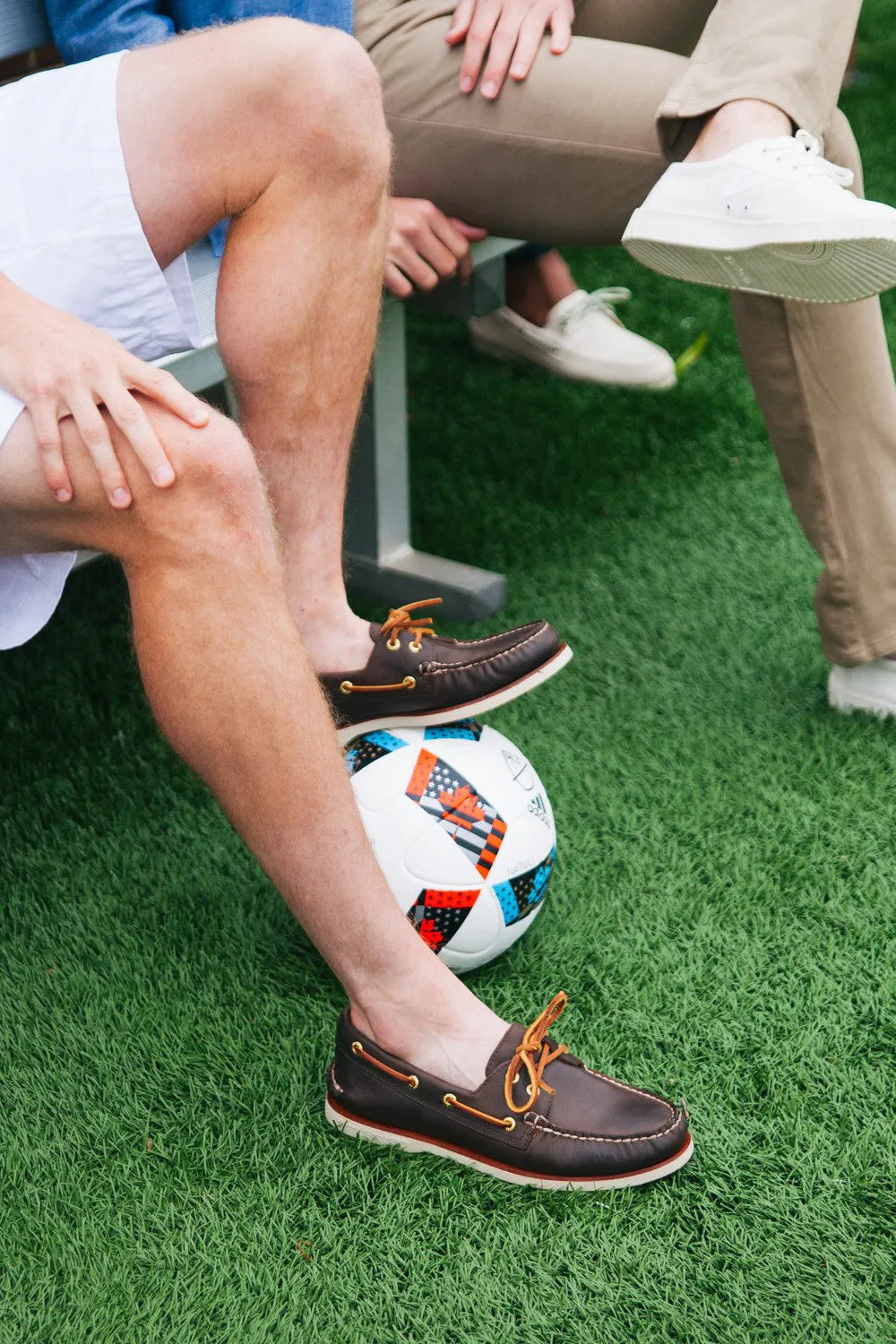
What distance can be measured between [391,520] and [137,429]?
1.34 meters

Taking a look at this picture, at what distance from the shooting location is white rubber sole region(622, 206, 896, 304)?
168cm

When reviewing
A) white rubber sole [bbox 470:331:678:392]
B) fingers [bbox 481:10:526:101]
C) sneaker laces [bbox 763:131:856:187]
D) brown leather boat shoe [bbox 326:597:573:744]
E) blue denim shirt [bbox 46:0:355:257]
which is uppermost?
blue denim shirt [bbox 46:0:355:257]

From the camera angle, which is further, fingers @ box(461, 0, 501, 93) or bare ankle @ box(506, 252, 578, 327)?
bare ankle @ box(506, 252, 578, 327)

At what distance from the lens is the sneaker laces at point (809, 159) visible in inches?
68.1

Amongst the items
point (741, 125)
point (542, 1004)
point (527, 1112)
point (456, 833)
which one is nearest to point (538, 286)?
point (741, 125)

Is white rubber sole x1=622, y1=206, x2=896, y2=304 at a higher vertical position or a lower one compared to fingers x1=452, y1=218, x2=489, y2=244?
higher

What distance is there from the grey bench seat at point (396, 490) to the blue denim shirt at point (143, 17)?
445 millimetres

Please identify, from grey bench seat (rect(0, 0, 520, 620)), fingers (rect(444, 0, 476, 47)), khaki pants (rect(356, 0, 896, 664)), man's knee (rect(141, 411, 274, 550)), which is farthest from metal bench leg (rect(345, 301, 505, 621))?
man's knee (rect(141, 411, 274, 550))

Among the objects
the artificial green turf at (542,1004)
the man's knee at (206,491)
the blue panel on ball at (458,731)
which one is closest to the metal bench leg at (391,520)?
the artificial green turf at (542,1004)

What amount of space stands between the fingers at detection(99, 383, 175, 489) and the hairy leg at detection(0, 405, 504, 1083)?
0.9 inches

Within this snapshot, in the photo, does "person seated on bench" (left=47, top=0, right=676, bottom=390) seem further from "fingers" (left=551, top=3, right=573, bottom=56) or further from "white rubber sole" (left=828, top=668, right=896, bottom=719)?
"white rubber sole" (left=828, top=668, right=896, bottom=719)

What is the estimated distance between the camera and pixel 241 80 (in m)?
1.52

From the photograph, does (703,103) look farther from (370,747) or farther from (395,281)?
(370,747)

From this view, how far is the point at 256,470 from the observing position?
1.29 meters
